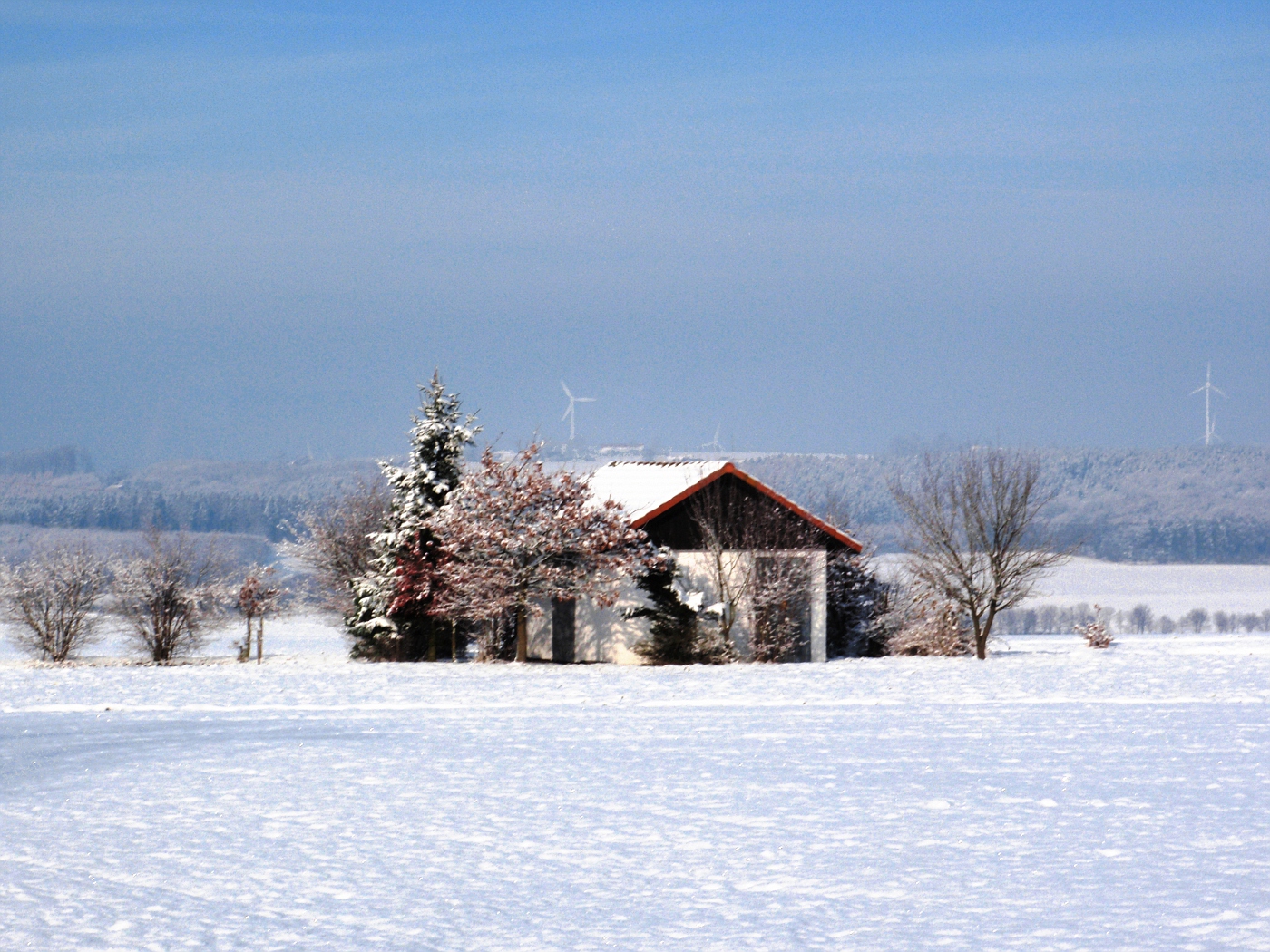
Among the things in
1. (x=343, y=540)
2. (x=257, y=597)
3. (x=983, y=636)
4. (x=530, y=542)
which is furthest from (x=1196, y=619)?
(x=530, y=542)

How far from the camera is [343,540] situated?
42.0 meters

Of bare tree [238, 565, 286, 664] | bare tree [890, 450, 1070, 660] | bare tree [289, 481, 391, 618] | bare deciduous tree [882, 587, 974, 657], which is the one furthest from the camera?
bare tree [238, 565, 286, 664]

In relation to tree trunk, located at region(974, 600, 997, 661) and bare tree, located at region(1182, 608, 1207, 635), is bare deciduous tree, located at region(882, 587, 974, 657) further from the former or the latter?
bare tree, located at region(1182, 608, 1207, 635)

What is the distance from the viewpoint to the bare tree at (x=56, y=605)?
135ft

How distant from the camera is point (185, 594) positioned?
38969 millimetres

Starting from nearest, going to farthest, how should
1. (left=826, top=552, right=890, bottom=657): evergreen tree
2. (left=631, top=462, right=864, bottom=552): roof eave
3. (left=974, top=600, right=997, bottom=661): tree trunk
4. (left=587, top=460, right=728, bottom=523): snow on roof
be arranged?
(left=631, top=462, right=864, bottom=552): roof eave < (left=587, top=460, right=728, bottom=523): snow on roof < (left=974, top=600, right=997, bottom=661): tree trunk < (left=826, top=552, right=890, bottom=657): evergreen tree

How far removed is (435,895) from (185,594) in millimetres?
32011

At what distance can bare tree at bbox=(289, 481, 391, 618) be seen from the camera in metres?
41.5

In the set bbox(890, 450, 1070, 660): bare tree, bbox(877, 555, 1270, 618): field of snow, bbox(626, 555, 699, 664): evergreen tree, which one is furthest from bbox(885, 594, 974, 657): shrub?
bbox(877, 555, 1270, 618): field of snow

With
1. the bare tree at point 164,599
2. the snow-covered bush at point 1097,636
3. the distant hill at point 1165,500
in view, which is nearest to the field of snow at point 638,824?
the bare tree at point 164,599

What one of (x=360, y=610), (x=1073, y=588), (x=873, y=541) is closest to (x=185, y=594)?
(x=360, y=610)

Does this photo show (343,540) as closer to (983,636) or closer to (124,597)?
(124,597)

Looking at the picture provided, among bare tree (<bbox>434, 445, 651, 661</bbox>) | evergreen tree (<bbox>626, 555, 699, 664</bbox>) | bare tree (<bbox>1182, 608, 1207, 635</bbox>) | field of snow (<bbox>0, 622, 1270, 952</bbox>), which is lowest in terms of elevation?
field of snow (<bbox>0, 622, 1270, 952</bbox>)

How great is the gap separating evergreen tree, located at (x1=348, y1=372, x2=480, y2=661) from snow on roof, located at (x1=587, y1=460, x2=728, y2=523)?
12.0 ft
